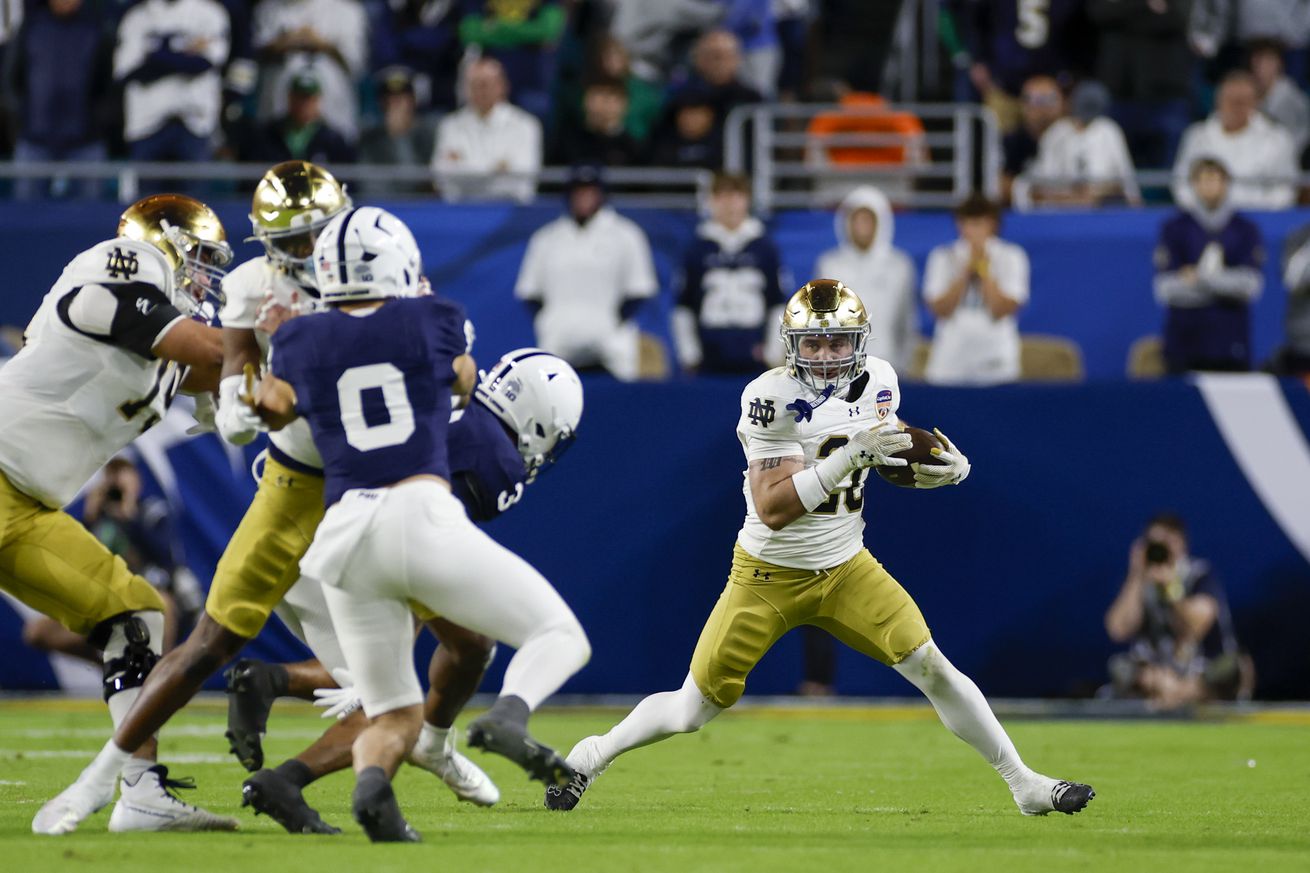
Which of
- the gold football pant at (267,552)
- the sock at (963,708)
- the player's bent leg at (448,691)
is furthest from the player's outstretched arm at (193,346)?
the sock at (963,708)

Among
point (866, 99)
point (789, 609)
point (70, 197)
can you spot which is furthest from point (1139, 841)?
point (70, 197)

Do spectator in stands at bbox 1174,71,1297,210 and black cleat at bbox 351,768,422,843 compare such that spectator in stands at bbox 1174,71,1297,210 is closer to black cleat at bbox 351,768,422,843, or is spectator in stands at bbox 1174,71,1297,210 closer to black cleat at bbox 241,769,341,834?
black cleat at bbox 241,769,341,834

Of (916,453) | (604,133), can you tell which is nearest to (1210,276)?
(604,133)

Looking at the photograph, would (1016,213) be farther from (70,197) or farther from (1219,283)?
(70,197)

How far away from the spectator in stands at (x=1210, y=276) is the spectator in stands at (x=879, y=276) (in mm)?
1521

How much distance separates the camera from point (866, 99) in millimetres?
13562

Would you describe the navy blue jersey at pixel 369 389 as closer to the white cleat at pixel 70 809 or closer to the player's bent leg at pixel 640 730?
the white cleat at pixel 70 809

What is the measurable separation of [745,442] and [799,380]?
0.92 feet

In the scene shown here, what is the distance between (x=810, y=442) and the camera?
681cm

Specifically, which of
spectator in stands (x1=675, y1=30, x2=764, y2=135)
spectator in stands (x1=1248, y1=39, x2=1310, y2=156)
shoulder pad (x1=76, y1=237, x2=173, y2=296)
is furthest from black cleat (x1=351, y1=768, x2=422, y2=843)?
spectator in stands (x1=1248, y1=39, x2=1310, y2=156)

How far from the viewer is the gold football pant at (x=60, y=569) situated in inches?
245

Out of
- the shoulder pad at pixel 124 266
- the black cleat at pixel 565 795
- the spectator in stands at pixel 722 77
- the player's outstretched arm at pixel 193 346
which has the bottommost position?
the black cleat at pixel 565 795

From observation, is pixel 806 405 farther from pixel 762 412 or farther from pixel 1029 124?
pixel 1029 124

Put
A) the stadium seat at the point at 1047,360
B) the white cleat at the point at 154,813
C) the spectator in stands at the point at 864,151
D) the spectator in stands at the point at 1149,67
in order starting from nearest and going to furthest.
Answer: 1. the white cleat at the point at 154,813
2. the stadium seat at the point at 1047,360
3. the spectator in stands at the point at 864,151
4. the spectator in stands at the point at 1149,67
